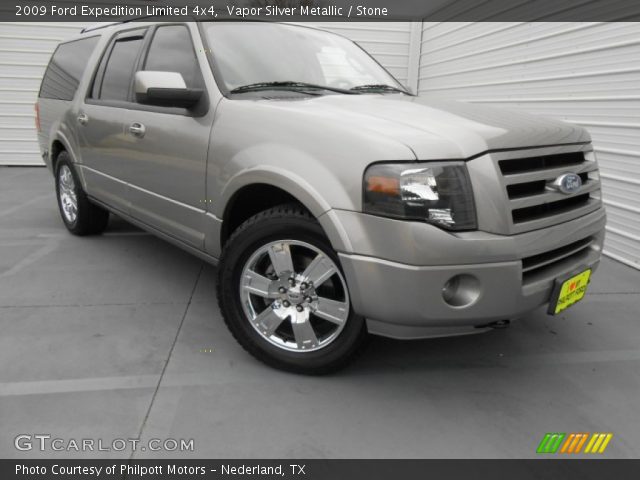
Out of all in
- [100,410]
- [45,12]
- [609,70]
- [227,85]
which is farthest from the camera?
[45,12]

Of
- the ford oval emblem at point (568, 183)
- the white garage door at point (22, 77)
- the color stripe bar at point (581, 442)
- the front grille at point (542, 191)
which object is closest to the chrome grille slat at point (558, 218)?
the front grille at point (542, 191)

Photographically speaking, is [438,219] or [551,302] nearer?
[438,219]

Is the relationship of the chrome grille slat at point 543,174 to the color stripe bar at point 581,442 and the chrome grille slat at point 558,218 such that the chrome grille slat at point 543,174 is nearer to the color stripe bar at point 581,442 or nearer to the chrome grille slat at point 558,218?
the chrome grille slat at point 558,218

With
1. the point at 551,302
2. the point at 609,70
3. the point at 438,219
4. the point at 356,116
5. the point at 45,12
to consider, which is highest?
the point at 45,12

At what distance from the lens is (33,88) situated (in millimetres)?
9352

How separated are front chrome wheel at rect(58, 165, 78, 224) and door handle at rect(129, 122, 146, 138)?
1567mm

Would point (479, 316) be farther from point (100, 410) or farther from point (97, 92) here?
point (97, 92)

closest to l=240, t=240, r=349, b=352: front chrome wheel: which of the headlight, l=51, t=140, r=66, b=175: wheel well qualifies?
the headlight

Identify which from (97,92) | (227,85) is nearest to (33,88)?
(97,92)

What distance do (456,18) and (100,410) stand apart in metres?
7.99

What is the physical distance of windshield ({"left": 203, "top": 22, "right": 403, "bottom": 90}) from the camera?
2.85 m
